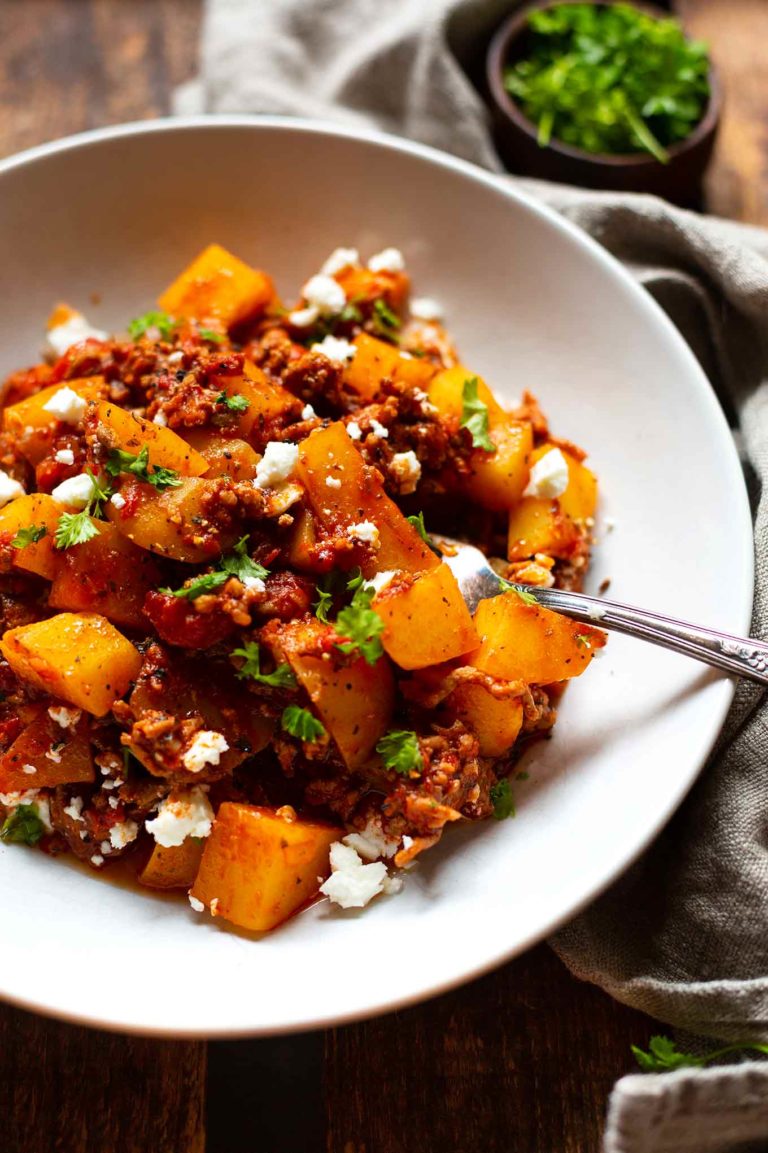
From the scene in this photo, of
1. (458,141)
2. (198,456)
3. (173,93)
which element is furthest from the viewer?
(173,93)

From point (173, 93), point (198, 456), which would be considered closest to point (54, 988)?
point (198, 456)

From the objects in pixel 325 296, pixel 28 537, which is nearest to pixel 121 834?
pixel 28 537

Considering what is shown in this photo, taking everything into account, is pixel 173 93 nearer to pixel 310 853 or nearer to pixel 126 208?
pixel 126 208

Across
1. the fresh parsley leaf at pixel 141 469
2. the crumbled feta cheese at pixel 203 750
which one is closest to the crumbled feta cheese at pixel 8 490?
the fresh parsley leaf at pixel 141 469

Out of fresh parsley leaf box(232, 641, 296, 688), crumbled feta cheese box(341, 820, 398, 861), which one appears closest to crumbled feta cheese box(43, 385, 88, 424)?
fresh parsley leaf box(232, 641, 296, 688)

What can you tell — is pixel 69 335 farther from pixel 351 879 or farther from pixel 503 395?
pixel 351 879

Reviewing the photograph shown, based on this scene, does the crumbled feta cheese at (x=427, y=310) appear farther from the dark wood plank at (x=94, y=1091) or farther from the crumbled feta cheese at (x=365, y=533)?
the dark wood plank at (x=94, y=1091)
